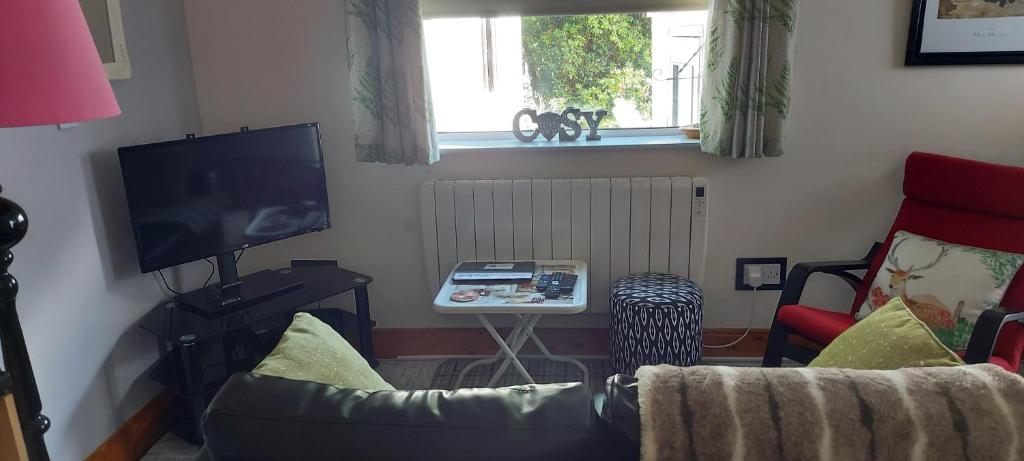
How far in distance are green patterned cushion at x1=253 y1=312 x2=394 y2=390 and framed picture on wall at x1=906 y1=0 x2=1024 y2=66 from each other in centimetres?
243

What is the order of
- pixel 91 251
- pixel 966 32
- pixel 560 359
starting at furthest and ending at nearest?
1. pixel 560 359
2. pixel 966 32
3. pixel 91 251

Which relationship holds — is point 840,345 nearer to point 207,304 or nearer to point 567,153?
point 567,153

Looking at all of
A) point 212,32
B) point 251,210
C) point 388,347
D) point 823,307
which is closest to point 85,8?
point 212,32

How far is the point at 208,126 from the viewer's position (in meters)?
3.07

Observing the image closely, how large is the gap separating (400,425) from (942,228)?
2.31 m

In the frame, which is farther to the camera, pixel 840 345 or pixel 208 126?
pixel 208 126

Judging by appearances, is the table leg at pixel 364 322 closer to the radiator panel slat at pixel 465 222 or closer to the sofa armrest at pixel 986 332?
the radiator panel slat at pixel 465 222

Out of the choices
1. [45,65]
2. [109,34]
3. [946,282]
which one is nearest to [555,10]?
[109,34]

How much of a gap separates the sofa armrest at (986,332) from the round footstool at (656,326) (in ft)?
2.85

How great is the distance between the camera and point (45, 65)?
1.34m

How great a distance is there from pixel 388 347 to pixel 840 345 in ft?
7.08

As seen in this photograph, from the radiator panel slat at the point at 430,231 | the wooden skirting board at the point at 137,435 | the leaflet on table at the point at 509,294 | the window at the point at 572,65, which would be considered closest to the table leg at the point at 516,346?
the leaflet on table at the point at 509,294

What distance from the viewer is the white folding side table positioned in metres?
2.50

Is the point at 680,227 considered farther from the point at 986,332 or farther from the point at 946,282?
the point at 986,332
